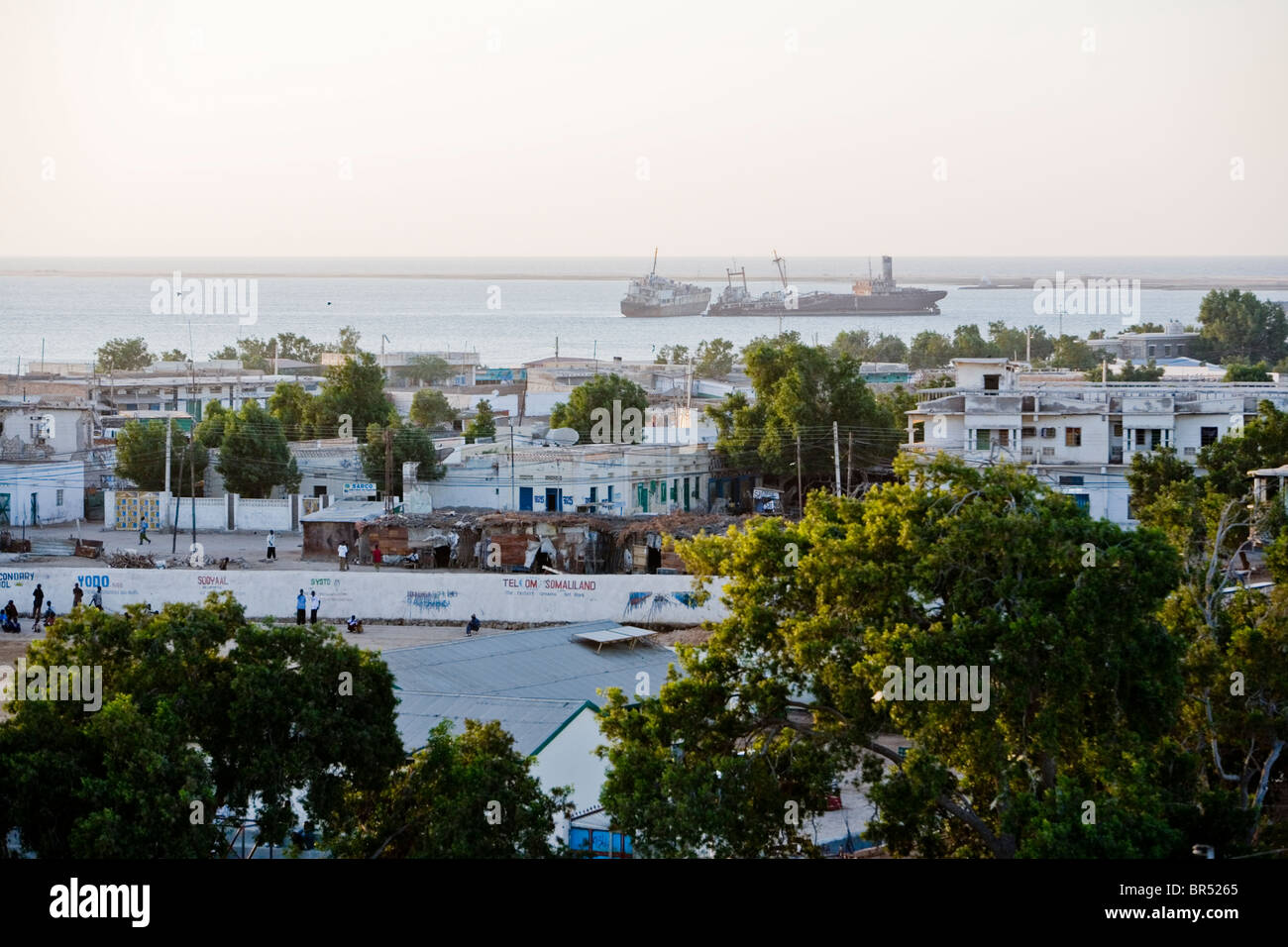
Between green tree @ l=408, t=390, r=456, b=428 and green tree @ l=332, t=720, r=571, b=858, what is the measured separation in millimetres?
35388

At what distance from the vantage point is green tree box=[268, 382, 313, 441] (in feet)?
128

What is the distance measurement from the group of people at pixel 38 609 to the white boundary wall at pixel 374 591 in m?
0.09

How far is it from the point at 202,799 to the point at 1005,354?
6728cm

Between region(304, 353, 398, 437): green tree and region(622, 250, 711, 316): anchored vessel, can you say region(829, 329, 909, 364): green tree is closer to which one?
region(304, 353, 398, 437): green tree

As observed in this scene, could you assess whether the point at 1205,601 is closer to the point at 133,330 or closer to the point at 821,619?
the point at 821,619

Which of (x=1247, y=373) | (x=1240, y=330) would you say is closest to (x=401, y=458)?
(x=1247, y=373)

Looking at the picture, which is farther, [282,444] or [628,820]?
[282,444]

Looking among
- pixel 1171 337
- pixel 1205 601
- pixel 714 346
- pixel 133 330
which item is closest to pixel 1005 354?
pixel 1171 337

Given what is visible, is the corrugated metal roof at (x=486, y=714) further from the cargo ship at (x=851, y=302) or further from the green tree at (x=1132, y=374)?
the cargo ship at (x=851, y=302)

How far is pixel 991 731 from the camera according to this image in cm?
1003

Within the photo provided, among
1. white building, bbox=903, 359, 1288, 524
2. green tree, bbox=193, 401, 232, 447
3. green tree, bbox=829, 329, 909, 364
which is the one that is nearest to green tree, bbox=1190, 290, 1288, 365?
green tree, bbox=829, 329, 909, 364

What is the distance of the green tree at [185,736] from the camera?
29.4ft

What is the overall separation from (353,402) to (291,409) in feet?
11.1
